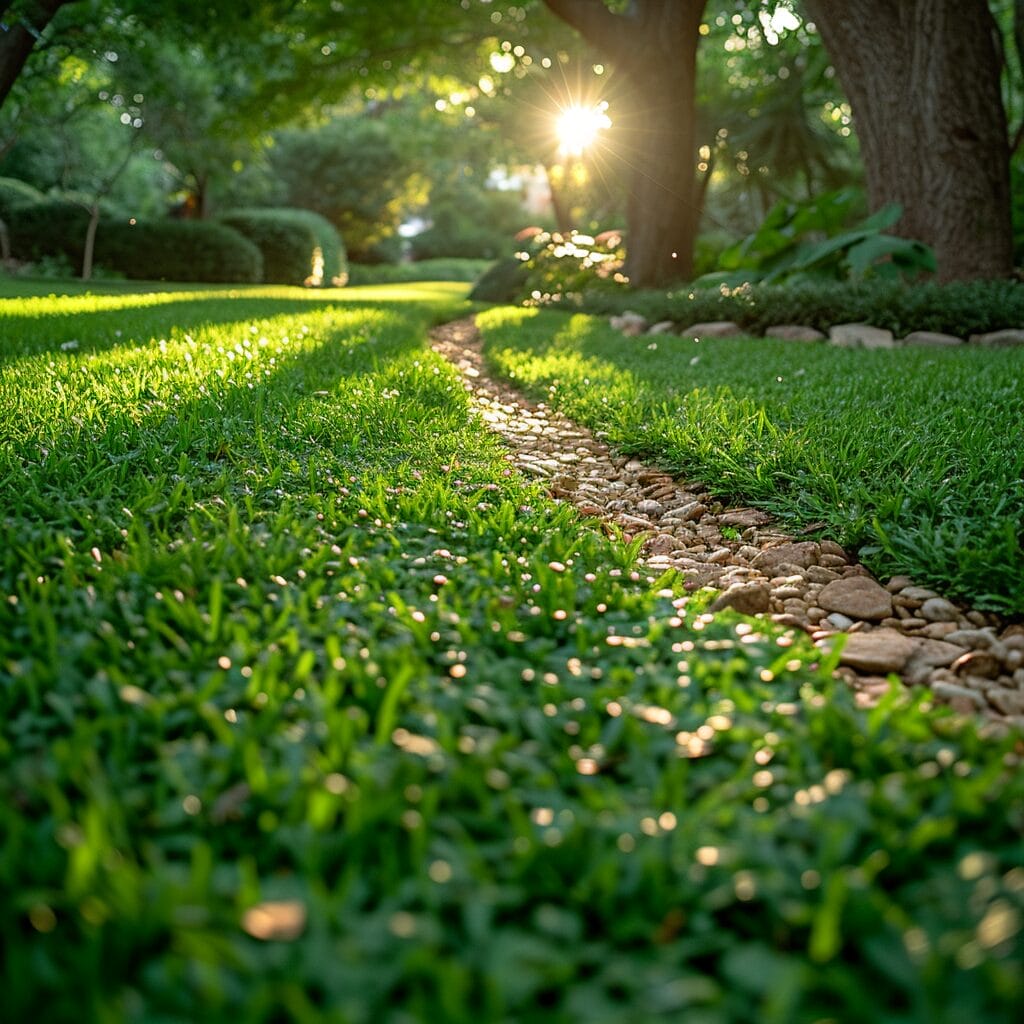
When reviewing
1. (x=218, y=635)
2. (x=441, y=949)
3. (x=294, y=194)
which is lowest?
(x=441, y=949)

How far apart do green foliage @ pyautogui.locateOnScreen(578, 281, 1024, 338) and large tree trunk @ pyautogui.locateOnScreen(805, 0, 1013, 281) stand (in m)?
0.72

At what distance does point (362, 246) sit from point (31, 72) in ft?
60.0

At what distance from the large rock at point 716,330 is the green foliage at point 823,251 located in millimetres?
1101

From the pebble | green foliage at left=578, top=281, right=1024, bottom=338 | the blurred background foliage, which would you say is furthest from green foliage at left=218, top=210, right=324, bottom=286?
the pebble

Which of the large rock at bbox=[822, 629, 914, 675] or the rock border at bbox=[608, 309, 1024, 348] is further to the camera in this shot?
the rock border at bbox=[608, 309, 1024, 348]

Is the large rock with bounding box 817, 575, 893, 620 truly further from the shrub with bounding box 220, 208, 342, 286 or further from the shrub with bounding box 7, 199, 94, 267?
the shrub with bounding box 220, 208, 342, 286

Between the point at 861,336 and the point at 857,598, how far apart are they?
4.86m

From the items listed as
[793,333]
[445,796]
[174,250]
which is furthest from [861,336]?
[174,250]

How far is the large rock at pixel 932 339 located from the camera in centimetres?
611

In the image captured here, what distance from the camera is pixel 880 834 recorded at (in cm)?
110

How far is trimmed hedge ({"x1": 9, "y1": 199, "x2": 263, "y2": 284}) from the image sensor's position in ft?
48.3

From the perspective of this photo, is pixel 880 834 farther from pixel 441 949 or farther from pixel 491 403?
pixel 491 403

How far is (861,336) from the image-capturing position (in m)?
6.37

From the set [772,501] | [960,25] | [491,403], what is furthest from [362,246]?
[772,501]
